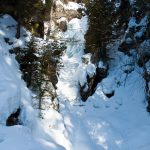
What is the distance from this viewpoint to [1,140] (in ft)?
30.9

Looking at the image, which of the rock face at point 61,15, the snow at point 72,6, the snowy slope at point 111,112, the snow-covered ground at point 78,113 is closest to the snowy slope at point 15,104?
the snow-covered ground at point 78,113

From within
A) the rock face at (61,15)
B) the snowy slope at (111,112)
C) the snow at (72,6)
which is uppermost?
the snow at (72,6)

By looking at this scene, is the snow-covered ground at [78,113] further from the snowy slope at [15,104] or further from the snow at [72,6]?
the snow at [72,6]

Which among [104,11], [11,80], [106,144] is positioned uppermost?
[104,11]

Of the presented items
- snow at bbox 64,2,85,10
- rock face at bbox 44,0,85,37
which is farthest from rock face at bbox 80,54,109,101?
snow at bbox 64,2,85,10

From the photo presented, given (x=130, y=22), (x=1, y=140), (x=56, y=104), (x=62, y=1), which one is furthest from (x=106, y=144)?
(x=62, y=1)

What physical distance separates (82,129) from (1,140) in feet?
22.7

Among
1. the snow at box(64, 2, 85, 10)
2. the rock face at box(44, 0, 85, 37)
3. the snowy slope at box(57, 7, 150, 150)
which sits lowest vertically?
the snowy slope at box(57, 7, 150, 150)

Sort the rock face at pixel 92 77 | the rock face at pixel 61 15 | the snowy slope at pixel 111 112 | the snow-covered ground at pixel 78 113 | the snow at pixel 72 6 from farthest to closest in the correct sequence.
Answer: the snow at pixel 72 6 < the rock face at pixel 61 15 < the rock face at pixel 92 77 < the snowy slope at pixel 111 112 < the snow-covered ground at pixel 78 113

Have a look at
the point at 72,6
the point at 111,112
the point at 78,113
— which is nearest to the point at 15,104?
the point at 78,113

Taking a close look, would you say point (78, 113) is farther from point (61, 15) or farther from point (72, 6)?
point (72, 6)

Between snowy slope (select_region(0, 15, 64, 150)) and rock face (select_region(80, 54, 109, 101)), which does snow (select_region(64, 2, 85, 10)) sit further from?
rock face (select_region(80, 54, 109, 101))

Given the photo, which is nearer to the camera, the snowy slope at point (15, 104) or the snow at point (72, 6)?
the snowy slope at point (15, 104)

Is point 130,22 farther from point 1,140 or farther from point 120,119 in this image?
point 1,140
